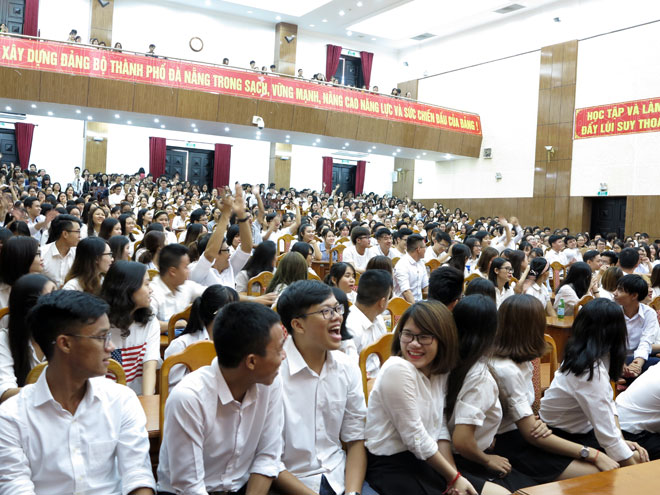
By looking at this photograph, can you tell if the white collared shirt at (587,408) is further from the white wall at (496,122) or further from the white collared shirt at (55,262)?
the white wall at (496,122)

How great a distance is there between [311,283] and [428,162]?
19.1 meters

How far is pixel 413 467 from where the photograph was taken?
205 centimetres

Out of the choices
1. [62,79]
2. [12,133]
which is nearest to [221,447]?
[62,79]

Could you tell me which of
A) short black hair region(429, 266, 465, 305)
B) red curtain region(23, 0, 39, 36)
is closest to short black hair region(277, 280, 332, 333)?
short black hair region(429, 266, 465, 305)

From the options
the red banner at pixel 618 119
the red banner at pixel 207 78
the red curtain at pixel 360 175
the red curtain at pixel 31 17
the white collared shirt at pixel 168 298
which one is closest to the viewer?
the white collared shirt at pixel 168 298

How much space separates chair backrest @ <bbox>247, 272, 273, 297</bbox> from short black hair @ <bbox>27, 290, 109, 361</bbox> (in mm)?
2959

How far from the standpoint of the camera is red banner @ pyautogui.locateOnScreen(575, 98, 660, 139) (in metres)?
14.1

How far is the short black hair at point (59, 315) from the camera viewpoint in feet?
5.27

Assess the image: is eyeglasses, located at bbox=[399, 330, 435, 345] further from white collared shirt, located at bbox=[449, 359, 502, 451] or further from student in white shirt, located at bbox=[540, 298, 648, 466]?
student in white shirt, located at bbox=[540, 298, 648, 466]

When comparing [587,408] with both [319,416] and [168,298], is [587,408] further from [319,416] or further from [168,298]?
[168,298]

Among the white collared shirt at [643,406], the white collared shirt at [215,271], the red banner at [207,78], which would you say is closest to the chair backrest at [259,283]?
the white collared shirt at [215,271]

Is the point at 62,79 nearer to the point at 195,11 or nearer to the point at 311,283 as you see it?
the point at 195,11

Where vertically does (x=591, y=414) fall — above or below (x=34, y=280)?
below

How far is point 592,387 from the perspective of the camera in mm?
2305
